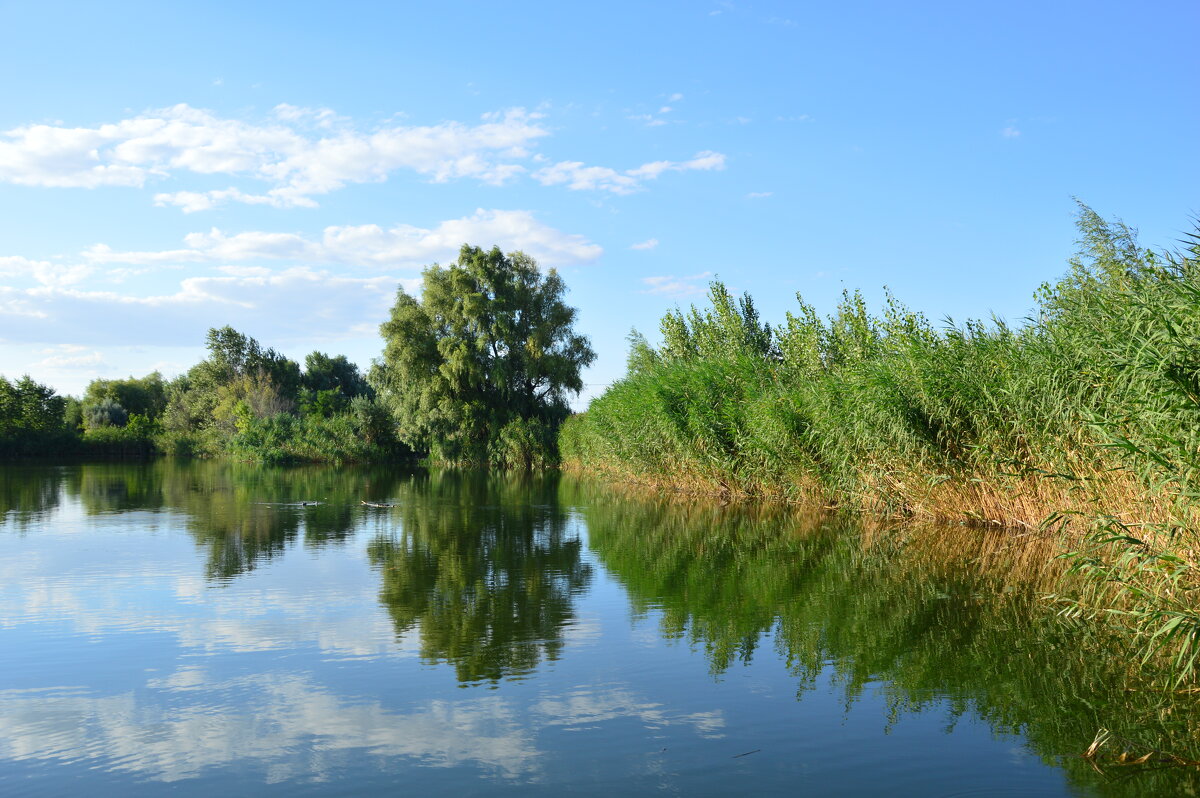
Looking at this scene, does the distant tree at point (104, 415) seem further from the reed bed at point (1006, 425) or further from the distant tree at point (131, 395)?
the reed bed at point (1006, 425)

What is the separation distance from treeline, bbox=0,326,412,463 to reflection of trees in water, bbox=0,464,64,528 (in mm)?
14582

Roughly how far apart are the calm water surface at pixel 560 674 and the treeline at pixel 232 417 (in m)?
38.3

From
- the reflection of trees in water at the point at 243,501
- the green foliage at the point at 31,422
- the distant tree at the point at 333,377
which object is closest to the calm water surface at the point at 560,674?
the reflection of trees in water at the point at 243,501

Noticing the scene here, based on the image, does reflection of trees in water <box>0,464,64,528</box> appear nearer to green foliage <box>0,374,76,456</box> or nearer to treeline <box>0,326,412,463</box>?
treeline <box>0,326,412,463</box>

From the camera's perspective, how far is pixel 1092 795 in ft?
16.4

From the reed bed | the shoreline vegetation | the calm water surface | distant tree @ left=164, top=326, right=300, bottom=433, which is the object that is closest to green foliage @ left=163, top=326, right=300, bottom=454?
distant tree @ left=164, top=326, right=300, bottom=433

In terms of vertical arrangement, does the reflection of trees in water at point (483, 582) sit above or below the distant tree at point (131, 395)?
below

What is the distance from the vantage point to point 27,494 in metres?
27.6

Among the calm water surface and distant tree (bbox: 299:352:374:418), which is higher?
distant tree (bbox: 299:352:374:418)

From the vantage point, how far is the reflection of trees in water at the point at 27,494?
68.0 ft

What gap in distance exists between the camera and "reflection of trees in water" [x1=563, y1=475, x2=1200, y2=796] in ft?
20.3

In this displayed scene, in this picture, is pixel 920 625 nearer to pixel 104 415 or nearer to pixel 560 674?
pixel 560 674

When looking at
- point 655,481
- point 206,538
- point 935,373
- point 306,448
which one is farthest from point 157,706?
point 306,448

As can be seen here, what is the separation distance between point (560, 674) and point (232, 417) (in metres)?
65.5
